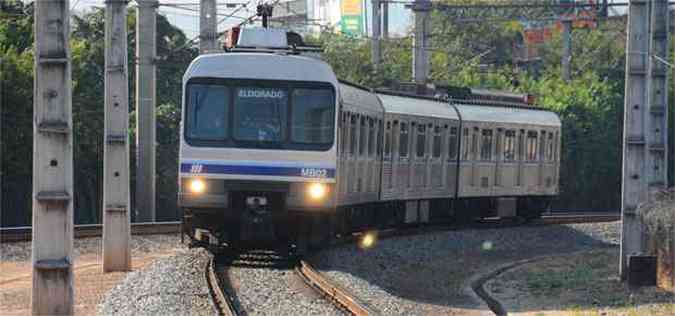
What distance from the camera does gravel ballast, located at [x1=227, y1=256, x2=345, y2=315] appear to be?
15.6 meters

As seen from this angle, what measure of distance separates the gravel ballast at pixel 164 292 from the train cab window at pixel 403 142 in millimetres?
8434

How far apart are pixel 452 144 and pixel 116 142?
1176 centimetres

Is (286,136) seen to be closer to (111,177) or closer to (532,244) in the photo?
(111,177)

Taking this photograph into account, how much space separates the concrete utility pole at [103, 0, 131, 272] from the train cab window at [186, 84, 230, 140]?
3.34 ft

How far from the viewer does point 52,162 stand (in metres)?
12.3

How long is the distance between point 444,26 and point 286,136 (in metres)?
71.1

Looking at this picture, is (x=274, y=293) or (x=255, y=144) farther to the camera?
(x=255, y=144)

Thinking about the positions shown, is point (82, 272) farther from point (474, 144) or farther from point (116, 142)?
point (474, 144)

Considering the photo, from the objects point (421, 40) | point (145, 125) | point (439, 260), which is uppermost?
point (421, 40)

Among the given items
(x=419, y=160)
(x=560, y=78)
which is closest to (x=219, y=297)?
(x=419, y=160)

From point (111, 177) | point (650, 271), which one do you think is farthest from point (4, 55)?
point (650, 271)

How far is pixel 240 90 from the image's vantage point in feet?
68.8

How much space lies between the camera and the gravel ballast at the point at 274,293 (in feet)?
51.3

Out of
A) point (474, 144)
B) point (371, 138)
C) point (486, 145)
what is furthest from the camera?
point (486, 145)
